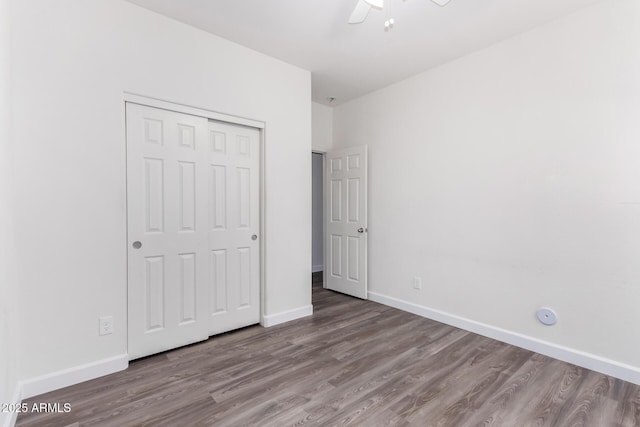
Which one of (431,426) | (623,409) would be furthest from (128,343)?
(623,409)

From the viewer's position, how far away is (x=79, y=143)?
6.79 ft

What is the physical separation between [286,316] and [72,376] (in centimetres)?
177

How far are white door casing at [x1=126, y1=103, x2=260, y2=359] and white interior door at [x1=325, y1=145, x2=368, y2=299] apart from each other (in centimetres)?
147

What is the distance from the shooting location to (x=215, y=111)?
8.89 feet

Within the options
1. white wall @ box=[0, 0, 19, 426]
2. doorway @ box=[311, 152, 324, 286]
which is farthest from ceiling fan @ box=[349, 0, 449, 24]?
doorway @ box=[311, 152, 324, 286]

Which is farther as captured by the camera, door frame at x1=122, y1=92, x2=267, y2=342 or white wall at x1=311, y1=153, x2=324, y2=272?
white wall at x1=311, y1=153, x2=324, y2=272

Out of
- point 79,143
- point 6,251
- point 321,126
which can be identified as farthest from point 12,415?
point 321,126

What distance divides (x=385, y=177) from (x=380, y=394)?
2.51 meters

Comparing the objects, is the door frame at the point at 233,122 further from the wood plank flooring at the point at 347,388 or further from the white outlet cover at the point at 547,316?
the white outlet cover at the point at 547,316

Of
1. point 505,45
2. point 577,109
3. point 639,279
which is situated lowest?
point 639,279

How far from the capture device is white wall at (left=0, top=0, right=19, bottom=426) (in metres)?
1.52

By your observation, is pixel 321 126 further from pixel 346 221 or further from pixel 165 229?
pixel 165 229

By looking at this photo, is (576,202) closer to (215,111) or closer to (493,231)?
(493,231)

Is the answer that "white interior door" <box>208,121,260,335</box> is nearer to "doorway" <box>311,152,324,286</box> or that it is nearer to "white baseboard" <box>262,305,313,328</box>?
"white baseboard" <box>262,305,313,328</box>
